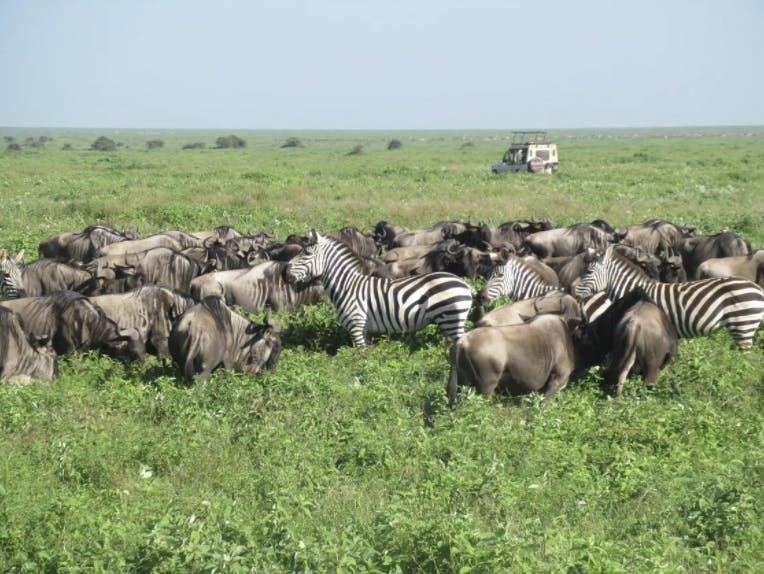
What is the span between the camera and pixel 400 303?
38.2ft

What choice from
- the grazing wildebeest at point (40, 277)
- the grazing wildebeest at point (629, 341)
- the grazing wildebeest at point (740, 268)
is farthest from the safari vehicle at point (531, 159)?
the grazing wildebeest at point (629, 341)

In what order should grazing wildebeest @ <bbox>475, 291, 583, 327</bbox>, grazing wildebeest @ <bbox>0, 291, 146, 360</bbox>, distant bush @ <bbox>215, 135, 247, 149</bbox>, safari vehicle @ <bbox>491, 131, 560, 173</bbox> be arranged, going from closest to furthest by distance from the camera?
1. grazing wildebeest @ <bbox>475, 291, 583, 327</bbox>
2. grazing wildebeest @ <bbox>0, 291, 146, 360</bbox>
3. safari vehicle @ <bbox>491, 131, 560, 173</bbox>
4. distant bush @ <bbox>215, 135, 247, 149</bbox>

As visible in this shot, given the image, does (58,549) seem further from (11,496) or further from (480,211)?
(480,211)

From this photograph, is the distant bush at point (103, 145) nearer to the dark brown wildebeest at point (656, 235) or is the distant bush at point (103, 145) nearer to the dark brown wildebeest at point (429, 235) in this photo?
the dark brown wildebeest at point (429, 235)

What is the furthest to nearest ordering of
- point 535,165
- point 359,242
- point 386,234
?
1. point 535,165
2. point 386,234
3. point 359,242

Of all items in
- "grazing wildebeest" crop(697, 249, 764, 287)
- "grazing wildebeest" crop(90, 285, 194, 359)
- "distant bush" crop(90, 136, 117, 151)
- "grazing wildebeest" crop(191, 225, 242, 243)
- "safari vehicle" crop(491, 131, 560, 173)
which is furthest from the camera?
"distant bush" crop(90, 136, 117, 151)

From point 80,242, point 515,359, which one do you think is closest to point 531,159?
point 80,242

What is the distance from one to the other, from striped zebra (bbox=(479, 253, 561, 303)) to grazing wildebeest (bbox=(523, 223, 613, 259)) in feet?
14.8

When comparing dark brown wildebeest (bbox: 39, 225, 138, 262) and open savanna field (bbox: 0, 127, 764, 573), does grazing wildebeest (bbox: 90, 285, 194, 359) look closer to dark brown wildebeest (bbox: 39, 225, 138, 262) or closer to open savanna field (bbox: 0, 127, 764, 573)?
open savanna field (bbox: 0, 127, 764, 573)

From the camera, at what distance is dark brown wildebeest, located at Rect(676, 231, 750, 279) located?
15.6 meters

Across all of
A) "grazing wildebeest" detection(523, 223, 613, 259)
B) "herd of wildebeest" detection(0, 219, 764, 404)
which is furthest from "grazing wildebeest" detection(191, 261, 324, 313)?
"grazing wildebeest" detection(523, 223, 613, 259)

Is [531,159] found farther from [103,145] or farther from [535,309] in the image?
[103,145]

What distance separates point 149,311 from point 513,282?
5.66m

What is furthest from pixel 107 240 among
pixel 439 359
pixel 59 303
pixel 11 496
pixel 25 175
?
pixel 25 175
